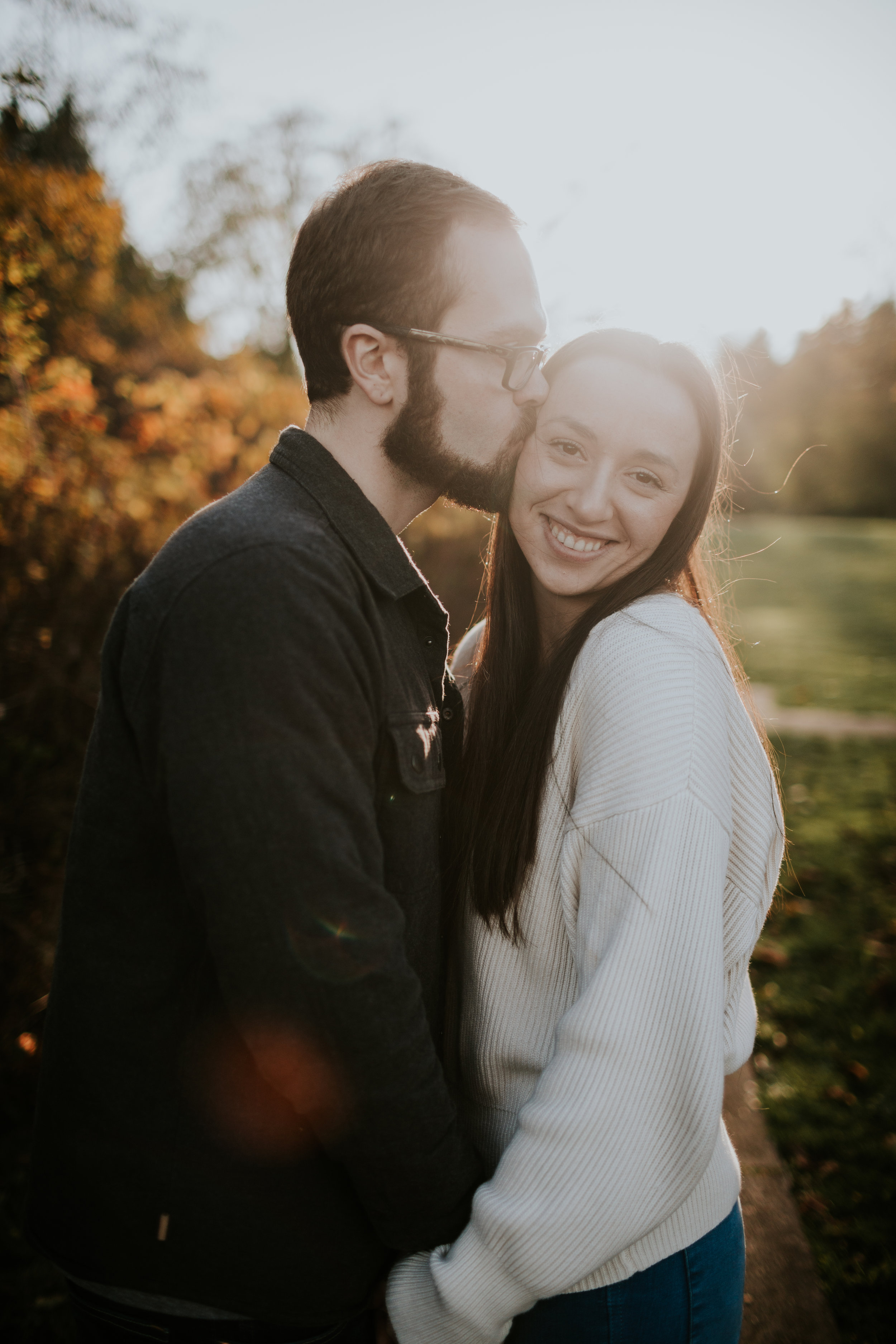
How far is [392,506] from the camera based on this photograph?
1715 millimetres

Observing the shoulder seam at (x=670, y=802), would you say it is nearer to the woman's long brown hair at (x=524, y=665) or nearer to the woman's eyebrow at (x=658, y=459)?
the woman's long brown hair at (x=524, y=665)

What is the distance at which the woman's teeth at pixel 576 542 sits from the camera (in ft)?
6.65

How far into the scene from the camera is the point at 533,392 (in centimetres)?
185

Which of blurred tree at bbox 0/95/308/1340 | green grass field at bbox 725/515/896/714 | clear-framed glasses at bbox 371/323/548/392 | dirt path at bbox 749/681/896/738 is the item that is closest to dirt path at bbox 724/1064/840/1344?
green grass field at bbox 725/515/896/714

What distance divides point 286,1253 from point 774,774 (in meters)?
1.38

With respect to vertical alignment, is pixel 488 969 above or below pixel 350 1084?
below

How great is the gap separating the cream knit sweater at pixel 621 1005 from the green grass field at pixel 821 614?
2.80ft

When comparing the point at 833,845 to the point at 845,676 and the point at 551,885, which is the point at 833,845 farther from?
the point at 845,676

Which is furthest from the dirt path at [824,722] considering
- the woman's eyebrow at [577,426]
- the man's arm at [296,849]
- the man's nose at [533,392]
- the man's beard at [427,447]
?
the man's arm at [296,849]

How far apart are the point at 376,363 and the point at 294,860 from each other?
42.5 inches

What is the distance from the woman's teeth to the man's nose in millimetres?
331

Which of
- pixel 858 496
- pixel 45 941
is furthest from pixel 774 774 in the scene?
pixel 858 496

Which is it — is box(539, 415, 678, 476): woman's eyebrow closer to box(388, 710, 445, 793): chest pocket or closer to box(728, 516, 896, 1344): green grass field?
box(728, 516, 896, 1344): green grass field

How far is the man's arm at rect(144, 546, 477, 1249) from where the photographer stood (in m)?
1.08
